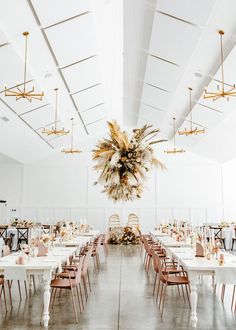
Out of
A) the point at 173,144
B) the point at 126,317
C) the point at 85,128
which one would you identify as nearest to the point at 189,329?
the point at 126,317

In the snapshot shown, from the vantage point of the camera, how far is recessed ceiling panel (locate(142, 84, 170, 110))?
37.6ft

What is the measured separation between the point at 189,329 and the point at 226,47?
5103 millimetres

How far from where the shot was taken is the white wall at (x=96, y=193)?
58.6 feet

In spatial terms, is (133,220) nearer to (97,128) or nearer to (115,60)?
(97,128)

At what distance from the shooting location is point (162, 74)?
990 cm

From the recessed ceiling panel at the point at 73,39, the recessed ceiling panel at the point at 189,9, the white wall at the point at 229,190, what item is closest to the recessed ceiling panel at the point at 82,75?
the recessed ceiling panel at the point at 73,39

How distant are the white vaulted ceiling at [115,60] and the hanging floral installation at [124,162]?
11.5 ft

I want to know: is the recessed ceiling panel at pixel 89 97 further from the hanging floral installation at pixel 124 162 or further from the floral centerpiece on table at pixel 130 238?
the hanging floral installation at pixel 124 162

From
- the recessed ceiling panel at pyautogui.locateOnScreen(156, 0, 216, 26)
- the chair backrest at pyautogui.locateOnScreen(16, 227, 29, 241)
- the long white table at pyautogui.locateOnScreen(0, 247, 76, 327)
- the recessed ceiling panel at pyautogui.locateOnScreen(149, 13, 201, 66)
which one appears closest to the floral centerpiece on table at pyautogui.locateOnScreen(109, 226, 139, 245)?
the chair backrest at pyautogui.locateOnScreen(16, 227, 29, 241)

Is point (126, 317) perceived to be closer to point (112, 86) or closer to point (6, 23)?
point (6, 23)

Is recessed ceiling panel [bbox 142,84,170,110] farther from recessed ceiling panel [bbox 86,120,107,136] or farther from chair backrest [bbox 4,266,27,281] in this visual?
chair backrest [bbox 4,266,27,281]

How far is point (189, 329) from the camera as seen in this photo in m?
5.06

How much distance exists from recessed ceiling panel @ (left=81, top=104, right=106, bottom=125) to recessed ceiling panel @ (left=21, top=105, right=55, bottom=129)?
1756mm

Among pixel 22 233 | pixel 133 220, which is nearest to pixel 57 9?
pixel 22 233
